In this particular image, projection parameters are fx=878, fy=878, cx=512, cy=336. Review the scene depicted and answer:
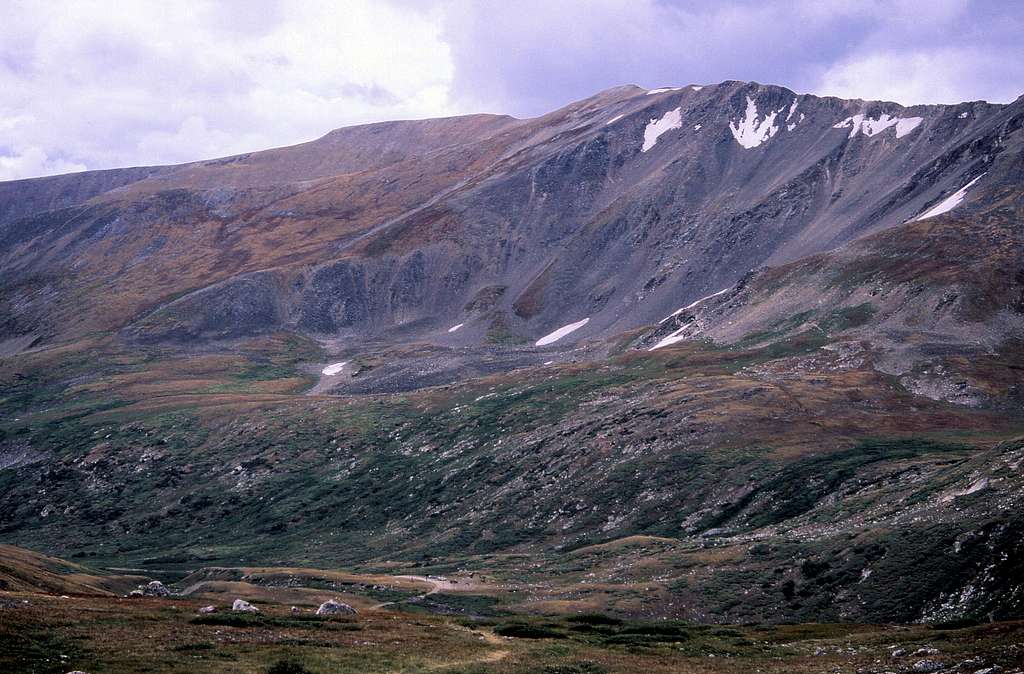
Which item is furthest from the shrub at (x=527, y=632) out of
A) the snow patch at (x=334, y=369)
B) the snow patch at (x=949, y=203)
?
the snow patch at (x=334, y=369)

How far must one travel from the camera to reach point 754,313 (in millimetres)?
142375

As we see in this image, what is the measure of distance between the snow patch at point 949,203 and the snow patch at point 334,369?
377ft

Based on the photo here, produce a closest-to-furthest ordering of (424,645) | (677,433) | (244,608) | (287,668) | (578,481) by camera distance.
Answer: (287,668)
(424,645)
(244,608)
(578,481)
(677,433)

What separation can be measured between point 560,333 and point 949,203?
7798cm

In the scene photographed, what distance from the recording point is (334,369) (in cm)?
18725

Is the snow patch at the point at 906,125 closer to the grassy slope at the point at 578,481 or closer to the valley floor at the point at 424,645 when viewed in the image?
the grassy slope at the point at 578,481

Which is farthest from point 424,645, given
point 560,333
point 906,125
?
point 906,125

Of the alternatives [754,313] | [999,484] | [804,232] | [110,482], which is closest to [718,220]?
[804,232]

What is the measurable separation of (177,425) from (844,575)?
4686 inches

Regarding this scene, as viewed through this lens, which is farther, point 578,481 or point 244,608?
point 578,481

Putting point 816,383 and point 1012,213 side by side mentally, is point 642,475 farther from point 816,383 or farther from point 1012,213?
point 1012,213

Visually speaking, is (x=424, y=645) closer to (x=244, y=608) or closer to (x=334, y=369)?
(x=244, y=608)

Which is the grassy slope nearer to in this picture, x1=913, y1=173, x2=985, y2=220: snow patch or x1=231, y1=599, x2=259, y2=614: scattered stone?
x1=231, y1=599, x2=259, y2=614: scattered stone

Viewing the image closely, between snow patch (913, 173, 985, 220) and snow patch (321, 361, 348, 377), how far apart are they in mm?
115031
